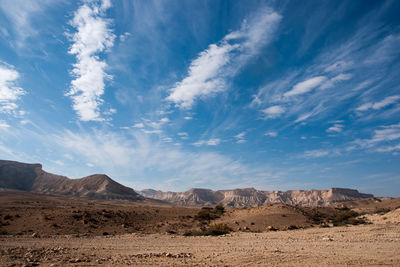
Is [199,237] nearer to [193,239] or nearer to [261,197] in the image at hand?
[193,239]

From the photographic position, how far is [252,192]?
182 metres

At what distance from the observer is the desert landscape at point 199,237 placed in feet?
29.4

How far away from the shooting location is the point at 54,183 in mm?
126062

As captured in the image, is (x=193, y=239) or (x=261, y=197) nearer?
(x=193, y=239)

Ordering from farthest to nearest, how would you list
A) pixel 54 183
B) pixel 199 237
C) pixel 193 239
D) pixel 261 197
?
pixel 261 197 → pixel 54 183 → pixel 199 237 → pixel 193 239

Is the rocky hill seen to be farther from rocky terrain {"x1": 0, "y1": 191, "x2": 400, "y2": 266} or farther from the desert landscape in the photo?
rocky terrain {"x1": 0, "y1": 191, "x2": 400, "y2": 266}

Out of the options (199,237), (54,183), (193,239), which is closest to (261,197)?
(54,183)

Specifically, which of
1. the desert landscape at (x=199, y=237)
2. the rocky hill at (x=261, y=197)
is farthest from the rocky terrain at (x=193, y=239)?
the rocky hill at (x=261, y=197)

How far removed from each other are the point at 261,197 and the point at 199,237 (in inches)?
6422

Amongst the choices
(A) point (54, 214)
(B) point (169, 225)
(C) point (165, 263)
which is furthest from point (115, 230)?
(C) point (165, 263)

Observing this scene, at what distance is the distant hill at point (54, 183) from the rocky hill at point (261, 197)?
54039 mm

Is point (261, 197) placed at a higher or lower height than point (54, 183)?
higher

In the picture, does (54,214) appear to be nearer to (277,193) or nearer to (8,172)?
(8,172)

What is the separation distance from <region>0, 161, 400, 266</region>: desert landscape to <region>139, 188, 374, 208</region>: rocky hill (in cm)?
11324
